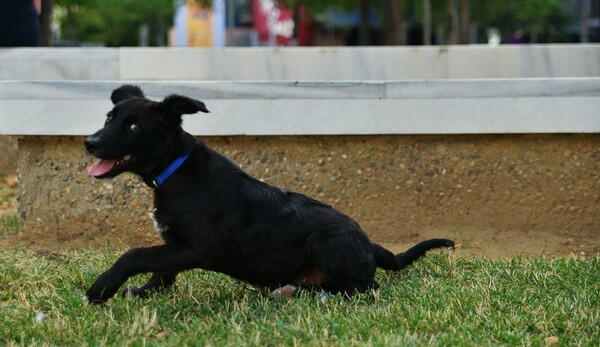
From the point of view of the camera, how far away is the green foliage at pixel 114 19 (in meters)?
39.7

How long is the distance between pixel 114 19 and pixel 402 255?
47.1 m

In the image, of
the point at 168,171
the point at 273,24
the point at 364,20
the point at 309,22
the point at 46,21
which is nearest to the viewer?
the point at 168,171

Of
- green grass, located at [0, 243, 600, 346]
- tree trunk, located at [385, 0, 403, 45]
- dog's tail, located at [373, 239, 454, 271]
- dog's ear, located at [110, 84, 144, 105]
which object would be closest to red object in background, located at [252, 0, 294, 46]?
tree trunk, located at [385, 0, 403, 45]

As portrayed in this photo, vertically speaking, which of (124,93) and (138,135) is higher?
(124,93)

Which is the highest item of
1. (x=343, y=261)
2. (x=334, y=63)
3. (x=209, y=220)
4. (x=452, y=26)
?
(x=452, y=26)

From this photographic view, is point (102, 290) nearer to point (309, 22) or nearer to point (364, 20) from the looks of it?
point (364, 20)

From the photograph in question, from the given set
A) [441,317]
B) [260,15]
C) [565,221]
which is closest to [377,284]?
[441,317]

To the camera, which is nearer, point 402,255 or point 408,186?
point 402,255

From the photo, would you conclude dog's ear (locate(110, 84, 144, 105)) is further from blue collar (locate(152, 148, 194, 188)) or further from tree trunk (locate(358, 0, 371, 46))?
tree trunk (locate(358, 0, 371, 46))

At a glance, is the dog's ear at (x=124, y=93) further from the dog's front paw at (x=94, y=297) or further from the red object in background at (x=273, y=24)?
the red object in background at (x=273, y=24)

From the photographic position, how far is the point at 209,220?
5.33 meters

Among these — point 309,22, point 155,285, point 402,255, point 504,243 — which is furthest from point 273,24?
point 155,285

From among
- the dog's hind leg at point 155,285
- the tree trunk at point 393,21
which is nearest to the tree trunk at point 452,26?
the tree trunk at point 393,21

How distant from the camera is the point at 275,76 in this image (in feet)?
43.3
